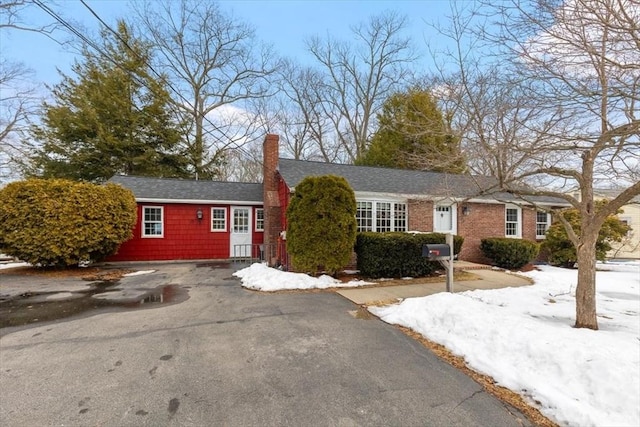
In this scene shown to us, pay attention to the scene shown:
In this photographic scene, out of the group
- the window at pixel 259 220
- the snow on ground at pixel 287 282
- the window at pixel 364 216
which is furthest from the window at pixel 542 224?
the window at pixel 259 220

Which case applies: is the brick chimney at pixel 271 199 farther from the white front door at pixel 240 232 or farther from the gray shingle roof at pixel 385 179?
the white front door at pixel 240 232

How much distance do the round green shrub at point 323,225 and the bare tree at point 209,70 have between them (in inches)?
573

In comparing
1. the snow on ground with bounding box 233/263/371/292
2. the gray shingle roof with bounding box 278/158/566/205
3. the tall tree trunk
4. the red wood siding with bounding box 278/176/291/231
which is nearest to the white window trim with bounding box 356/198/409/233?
the gray shingle roof with bounding box 278/158/566/205

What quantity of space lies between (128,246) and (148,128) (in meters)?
10.4

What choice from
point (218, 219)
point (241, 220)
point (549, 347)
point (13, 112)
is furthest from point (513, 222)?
point (13, 112)

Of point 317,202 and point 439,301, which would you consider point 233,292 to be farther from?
point 439,301

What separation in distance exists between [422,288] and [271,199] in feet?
21.2

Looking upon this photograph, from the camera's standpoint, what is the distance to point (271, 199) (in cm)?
1191

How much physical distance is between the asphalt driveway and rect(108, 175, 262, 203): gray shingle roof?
27.8 ft

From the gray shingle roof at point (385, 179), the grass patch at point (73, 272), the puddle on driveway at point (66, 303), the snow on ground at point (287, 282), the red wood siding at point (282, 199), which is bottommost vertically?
the grass patch at point (73, 272)

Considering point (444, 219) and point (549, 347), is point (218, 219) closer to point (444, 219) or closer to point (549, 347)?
point (444, 219)

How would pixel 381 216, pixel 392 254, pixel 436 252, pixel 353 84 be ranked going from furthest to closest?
pixel 353 84 < pixel 381 216 < pixel 392 254 < pixel 436 252

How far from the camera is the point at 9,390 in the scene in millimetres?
3104

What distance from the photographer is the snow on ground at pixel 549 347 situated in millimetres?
2877
